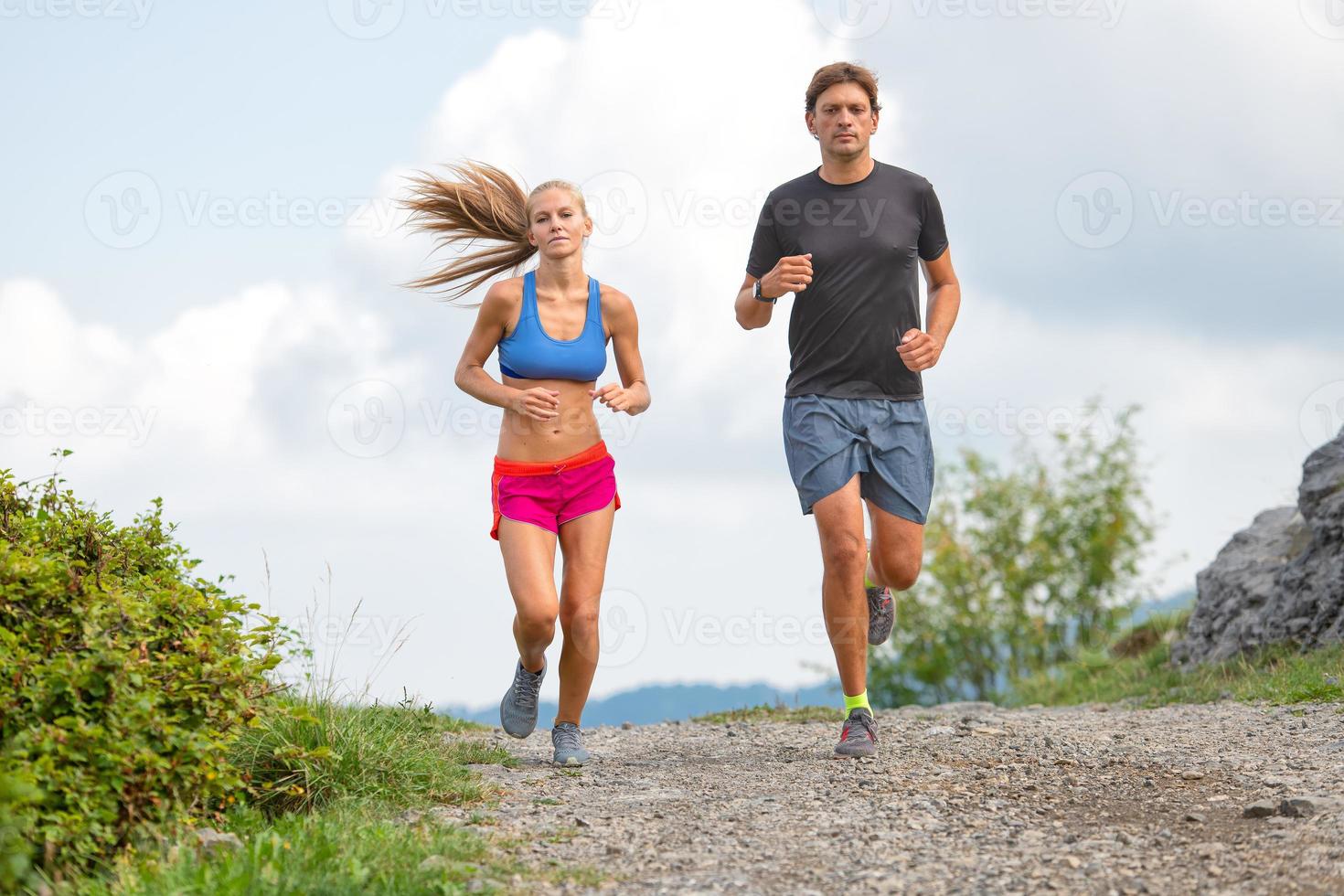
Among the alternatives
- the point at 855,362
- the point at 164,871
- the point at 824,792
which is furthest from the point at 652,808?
the point at 855,362

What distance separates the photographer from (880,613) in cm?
699

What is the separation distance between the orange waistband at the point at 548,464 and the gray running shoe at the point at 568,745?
1328 mm

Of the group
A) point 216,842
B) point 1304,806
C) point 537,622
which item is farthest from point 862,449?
point 216,842

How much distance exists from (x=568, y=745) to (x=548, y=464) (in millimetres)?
1443

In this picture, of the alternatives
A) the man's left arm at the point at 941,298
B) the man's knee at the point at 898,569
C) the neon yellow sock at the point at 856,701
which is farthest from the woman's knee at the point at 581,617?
the man's left arm at the point at 941,298

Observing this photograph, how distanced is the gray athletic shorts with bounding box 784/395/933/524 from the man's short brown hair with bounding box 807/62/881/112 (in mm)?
1521

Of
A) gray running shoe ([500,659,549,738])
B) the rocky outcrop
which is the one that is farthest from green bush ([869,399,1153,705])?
gray running shoe ([500,659,549,738])

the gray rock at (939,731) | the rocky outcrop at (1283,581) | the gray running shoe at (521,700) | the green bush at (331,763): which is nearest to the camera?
the green bush at (331,763)

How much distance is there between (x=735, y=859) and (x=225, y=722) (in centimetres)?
197

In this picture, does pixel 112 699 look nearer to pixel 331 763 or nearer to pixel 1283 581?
pixel 331 763

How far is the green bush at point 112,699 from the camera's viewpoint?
4211 millimetres

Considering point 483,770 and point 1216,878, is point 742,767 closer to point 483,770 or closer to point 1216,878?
point 483,770

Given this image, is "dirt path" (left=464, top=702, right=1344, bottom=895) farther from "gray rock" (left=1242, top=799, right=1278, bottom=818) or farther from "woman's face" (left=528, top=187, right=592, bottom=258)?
"woman's face" (left=528, top=187, right=592, bottom=258)

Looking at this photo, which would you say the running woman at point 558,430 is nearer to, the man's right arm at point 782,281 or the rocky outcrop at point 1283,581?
the man's right arm at point 782,281
